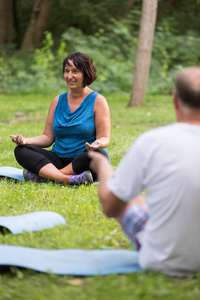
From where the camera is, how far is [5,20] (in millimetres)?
18922

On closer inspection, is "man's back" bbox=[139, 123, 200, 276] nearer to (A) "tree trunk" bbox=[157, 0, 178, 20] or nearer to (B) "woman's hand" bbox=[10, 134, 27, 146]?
(B) "woman's hand" bbox=[10, 134, 27, 146]

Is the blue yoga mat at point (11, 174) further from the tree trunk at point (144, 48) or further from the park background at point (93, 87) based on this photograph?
the tree trunk at point (144, 48)

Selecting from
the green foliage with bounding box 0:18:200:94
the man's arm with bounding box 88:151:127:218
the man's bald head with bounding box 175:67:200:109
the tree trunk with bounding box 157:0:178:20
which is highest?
the man's bald head with bounding box 175:67:200:109

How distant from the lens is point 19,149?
5270 millimetres

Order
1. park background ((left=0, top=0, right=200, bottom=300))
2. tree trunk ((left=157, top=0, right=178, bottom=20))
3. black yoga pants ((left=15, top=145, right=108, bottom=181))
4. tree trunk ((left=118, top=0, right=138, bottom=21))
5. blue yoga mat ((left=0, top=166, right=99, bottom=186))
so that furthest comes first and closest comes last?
tree trunk ((left=157, top=0, right=178, bottom=20)) < tree trunk ((left=118, top=0, right=138, bottom=21)) < blue yoga mat ((left=0, top=166, right=99, bottom=186)) < black yoga pants ((left=15, top=145, right=108, bottom=181)) < park background ((left=0, top=0, right=200, bottom=300))

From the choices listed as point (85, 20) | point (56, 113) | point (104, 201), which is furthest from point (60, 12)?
point (104, 201)

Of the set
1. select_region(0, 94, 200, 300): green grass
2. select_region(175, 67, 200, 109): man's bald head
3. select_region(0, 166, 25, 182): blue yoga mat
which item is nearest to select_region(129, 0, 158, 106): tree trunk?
select_region(0, 94, 200, 300): green grass

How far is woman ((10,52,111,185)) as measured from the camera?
5.04m

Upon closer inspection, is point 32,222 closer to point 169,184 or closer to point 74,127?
point 169,184

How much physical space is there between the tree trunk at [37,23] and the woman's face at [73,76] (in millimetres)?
13874

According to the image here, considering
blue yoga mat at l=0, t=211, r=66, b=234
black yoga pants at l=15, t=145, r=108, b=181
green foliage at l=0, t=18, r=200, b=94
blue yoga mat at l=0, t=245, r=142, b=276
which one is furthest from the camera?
green foliage at l=0, t=18, r=200, b=94

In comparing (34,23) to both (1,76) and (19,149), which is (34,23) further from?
(19,149)

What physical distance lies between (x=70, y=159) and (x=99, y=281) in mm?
2776

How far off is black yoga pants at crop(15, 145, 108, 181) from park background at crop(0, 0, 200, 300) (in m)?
0.23
